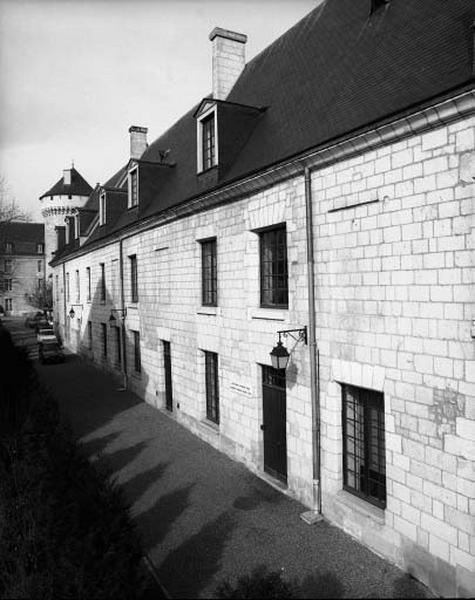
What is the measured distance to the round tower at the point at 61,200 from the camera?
5603cm

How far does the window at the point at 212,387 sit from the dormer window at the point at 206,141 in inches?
190

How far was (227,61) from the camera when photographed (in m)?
15.3

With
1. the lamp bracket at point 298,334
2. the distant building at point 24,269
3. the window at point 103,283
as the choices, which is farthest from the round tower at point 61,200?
the lamp bracket at point 298,334

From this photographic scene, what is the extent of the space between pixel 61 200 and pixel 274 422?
52.6m

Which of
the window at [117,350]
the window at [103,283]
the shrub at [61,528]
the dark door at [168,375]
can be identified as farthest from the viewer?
the window at [103,283]

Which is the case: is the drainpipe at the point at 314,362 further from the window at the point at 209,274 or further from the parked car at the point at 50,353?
the parked car at the point at 50,353

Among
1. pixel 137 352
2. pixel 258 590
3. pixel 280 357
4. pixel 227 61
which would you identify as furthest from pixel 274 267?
pixel 137 352

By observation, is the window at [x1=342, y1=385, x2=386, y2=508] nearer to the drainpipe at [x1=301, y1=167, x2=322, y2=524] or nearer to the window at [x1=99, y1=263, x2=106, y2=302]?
the drainpipe at [x1=301, y1=167, x2=322, y2=524]

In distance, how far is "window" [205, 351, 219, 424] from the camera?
40.4 feet

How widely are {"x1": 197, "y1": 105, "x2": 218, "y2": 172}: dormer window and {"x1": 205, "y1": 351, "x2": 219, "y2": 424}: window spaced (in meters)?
4.82

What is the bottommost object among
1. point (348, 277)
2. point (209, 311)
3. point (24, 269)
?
point (209, 311)

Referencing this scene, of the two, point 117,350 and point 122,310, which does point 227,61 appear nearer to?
point 122,310

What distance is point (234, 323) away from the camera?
427 inches

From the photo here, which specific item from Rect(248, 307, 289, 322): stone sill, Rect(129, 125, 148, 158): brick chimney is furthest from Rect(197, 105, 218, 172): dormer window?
Rect(129, 125, 148, 158): brick chimney
